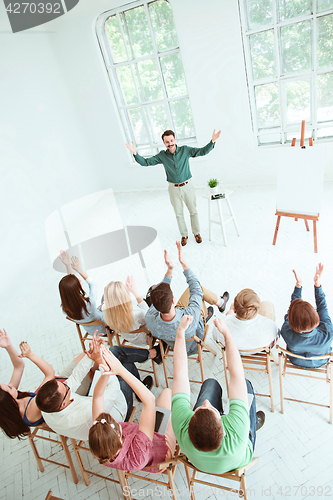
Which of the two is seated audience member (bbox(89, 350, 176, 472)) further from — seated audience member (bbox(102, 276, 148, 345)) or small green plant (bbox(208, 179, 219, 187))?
small green plant (bbox(208, 179, 219, 187))

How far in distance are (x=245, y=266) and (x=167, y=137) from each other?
1.74 metres

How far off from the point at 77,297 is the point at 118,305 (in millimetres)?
324

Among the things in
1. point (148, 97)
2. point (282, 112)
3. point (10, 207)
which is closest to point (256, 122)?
point (282, 112)

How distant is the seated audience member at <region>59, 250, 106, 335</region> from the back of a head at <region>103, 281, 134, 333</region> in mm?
208

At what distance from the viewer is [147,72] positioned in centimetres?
539

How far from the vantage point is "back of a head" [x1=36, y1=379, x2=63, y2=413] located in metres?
1.69

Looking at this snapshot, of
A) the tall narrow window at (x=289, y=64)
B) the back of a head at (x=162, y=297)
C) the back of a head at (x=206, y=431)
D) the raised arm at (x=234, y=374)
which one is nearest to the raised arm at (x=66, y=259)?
the back of a head at (x=162, y=297)

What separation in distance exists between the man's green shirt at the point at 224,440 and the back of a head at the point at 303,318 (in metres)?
0.66

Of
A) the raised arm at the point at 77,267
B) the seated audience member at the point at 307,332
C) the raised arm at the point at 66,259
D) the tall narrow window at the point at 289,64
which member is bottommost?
the seated audience member at the point at 307,332

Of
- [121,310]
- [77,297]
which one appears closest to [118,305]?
[121,310]

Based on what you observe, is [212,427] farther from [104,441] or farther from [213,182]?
[213,182]

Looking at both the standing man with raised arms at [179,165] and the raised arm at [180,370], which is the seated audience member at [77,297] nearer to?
the raised arm at [180,370]

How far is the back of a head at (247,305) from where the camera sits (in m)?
2.04

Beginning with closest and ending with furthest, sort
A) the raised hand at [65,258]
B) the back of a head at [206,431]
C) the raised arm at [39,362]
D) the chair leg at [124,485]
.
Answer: the back of a head at [206,431] < the chair leg at [124,485] < the raised arm at [39,362] < the raised hand at [65,258]
